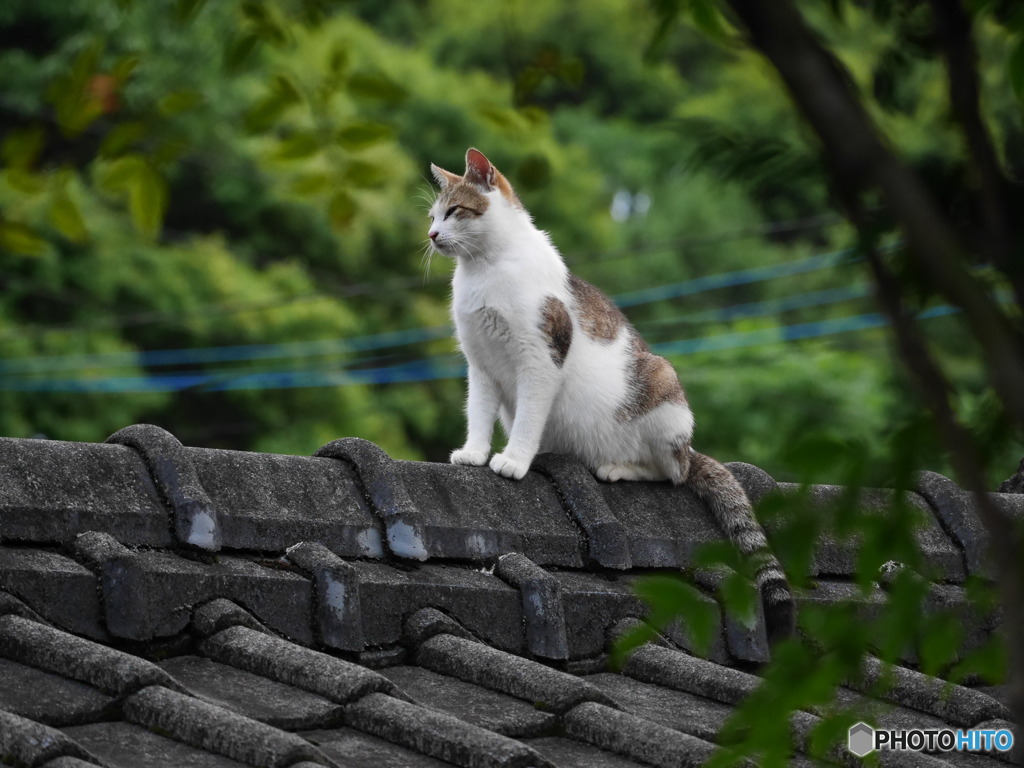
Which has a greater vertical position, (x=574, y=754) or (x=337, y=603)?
(x=337, y=603)

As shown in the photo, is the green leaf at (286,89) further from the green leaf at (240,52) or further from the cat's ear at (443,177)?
the cat's ear at (443,177)

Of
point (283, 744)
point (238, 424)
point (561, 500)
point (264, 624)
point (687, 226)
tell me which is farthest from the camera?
point (687, 226)

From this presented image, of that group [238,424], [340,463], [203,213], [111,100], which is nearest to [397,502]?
[340,463]

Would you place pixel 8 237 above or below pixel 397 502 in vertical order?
above

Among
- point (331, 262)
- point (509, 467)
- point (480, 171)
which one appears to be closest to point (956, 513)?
point (509, 467)

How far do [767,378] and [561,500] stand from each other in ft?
43.6

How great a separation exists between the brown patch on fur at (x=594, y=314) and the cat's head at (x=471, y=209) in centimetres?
35

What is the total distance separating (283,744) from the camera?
7.32ft

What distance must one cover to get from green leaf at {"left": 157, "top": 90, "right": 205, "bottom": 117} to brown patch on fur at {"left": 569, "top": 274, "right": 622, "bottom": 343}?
294 centimetres

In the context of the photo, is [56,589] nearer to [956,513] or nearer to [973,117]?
[973,117]

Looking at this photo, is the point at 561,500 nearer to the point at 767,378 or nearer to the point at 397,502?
the point at 397,502

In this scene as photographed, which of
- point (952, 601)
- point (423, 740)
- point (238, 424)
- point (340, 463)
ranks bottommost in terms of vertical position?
point (238, 424)

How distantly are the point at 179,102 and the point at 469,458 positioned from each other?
2.59 meters

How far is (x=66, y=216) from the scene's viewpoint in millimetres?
1952
